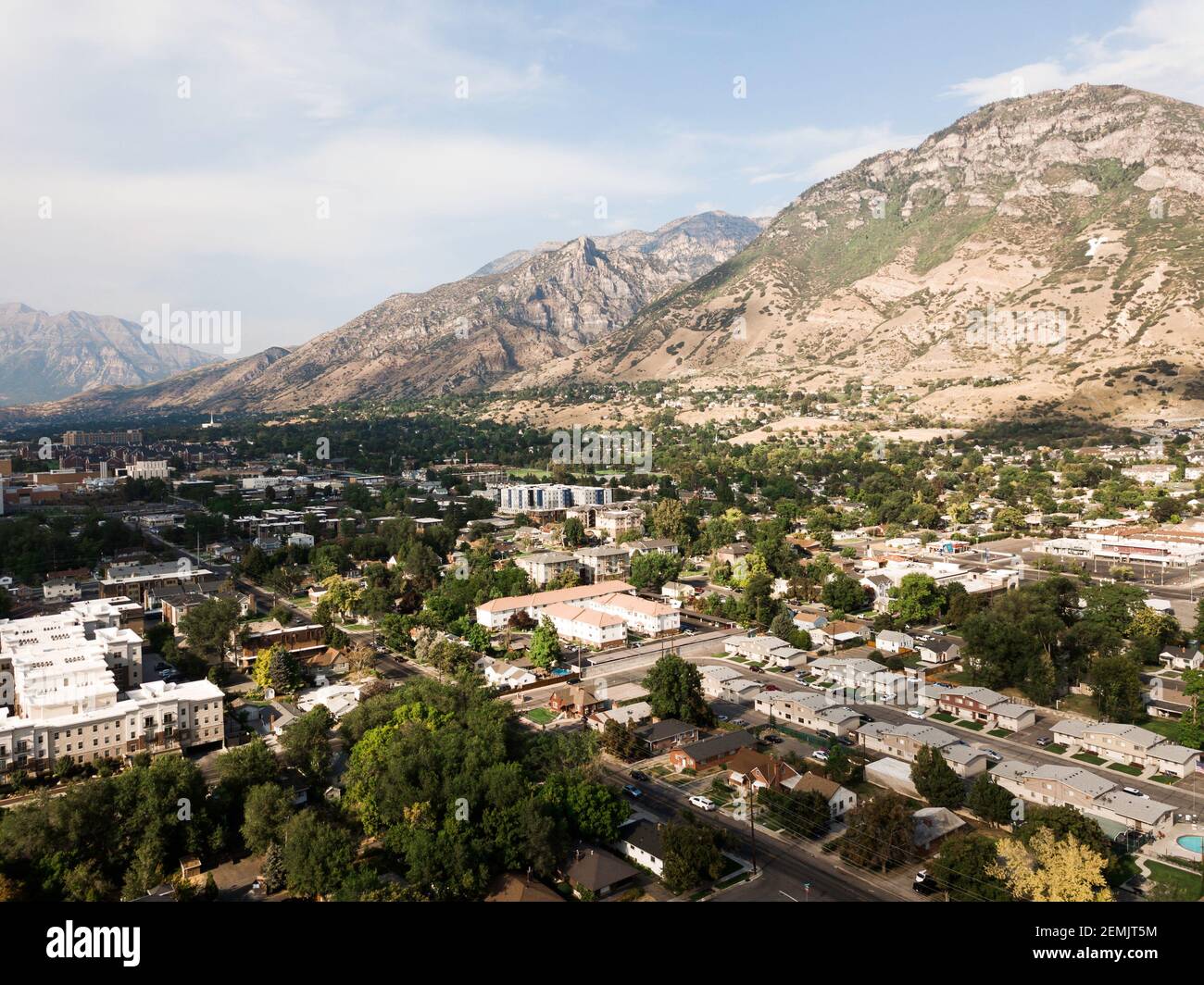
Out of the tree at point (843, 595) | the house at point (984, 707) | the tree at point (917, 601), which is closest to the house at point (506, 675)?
the house at point (984, 707)

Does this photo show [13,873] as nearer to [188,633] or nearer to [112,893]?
[112,893]

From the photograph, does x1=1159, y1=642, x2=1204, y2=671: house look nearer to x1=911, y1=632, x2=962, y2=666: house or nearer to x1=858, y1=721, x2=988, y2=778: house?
x1=911, y1=632, x2=962, y2=666: house

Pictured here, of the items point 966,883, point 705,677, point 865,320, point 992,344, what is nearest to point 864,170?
point 865,320

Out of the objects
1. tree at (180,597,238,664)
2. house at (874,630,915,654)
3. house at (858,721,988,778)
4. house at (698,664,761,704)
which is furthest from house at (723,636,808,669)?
tree at (180,597,238,664)

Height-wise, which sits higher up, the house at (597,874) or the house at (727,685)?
the house at (727,685)

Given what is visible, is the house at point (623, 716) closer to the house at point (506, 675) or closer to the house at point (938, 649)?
Result: the house at point (506, 675)
